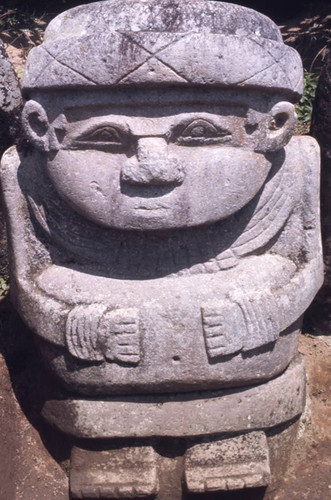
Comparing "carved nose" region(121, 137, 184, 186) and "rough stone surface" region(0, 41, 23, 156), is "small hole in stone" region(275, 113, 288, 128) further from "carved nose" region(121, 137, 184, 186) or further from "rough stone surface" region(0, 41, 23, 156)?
"rough stone surface" region(0, 41, 23, 156)

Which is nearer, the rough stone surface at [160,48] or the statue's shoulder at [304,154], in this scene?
the rough stone surface at [160,48]

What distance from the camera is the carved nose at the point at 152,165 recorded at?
2186mm

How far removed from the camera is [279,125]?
2.41m

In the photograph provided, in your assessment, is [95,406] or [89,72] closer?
[89,72]

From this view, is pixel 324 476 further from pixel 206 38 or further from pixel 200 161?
pixel 206 38

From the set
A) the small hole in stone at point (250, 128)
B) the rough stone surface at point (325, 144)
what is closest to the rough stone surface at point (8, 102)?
the small hole in stone at point (250, 128)

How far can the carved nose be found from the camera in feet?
7.17

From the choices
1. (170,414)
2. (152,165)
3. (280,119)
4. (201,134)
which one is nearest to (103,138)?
(152,165)

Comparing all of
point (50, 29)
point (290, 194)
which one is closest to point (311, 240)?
point (290, 194)

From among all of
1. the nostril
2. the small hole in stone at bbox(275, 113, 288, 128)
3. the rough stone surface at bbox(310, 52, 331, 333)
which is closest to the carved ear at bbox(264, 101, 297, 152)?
the small hole in stone at bbox(275, 113, 288, 128)

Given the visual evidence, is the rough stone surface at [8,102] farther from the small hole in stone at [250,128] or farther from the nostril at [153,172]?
the small hole in stone at [250,128]

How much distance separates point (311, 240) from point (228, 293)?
0.53m

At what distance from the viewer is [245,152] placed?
233 centimetres

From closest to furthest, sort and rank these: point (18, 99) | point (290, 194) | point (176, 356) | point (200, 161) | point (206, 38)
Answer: point (206, 38) → point (200, 161) → point (176, 356) → point (290, 194) → point (18, 99)
